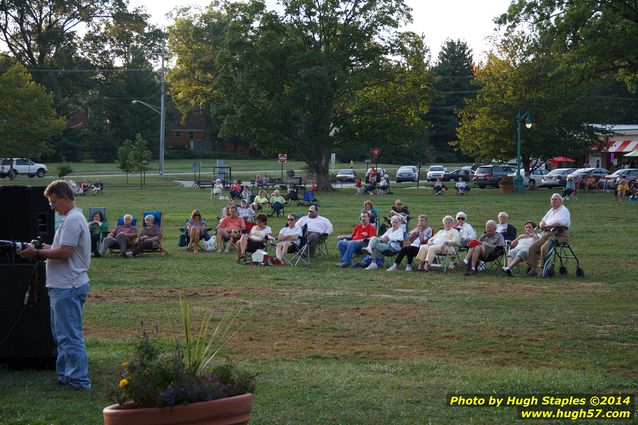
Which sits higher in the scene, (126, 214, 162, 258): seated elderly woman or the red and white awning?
the red and white awning

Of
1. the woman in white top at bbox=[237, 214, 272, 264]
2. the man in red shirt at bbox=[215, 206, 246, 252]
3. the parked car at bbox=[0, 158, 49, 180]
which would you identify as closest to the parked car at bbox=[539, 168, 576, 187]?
the parked car at bbox=[0, 158, 49, 180]

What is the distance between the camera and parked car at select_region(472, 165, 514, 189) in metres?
60.1

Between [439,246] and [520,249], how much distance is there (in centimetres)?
148

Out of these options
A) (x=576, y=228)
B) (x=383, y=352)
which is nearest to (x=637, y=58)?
(x=576, y=228)

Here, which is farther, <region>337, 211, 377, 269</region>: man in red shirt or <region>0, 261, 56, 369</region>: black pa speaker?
<region>337, 211, 377, 269</region>: man in red shirt

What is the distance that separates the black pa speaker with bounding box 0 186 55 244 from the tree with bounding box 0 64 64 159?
5924cm

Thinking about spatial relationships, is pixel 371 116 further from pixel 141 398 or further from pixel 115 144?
pixel 141 398

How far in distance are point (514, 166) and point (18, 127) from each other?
33.3 meters

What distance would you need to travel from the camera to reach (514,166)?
64438mm

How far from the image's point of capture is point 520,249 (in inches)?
691

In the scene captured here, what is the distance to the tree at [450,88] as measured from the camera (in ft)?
305

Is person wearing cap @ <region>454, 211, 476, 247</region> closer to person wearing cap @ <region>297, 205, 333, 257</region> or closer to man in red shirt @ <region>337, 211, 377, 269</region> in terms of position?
man in red shirt @ <region>337, 211, 377, 269</region>

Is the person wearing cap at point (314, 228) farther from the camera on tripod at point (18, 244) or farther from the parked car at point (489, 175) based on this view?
the parked car at point (489, 175)

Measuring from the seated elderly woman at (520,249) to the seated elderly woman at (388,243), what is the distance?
218 cm
